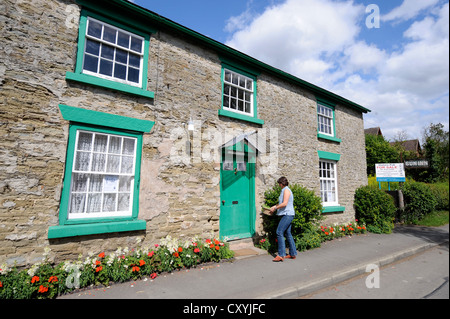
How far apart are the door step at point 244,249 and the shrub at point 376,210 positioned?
5.97m

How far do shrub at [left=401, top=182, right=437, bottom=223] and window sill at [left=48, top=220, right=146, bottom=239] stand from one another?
42.9 ft

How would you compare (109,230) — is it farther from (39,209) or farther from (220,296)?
(220,296)

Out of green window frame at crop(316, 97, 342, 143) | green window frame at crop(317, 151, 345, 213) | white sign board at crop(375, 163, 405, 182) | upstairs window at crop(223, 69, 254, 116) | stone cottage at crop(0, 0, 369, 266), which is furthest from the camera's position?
white sign board at crop(375, 163, 405, 182)

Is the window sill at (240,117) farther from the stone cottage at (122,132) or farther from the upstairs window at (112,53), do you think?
the upstairs window at (112,53)

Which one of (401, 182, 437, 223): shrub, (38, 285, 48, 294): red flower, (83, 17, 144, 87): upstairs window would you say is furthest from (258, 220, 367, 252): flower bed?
(83, 17, 144, 87): upstairs window

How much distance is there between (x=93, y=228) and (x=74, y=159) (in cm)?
142

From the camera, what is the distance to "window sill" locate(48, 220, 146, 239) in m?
4.20

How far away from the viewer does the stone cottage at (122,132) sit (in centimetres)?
418

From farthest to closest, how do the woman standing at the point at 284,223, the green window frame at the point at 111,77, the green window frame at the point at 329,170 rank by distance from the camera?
the green window frame at the point at 329,170 < the woman standing at the point at 284,223 < the green window frame at the point at 111,77

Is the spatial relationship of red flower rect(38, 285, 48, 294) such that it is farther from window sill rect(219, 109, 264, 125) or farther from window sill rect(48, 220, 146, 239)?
window sill rect(219, 109, 264, 125)

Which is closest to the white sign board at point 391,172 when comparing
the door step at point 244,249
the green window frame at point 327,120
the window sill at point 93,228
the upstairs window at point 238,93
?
the green window frame at point 327,120

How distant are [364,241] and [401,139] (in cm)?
2912

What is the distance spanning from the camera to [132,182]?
17.2 ft

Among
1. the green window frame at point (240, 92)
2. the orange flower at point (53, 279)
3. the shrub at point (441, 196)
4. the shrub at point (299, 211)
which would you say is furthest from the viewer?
the shrub at point (441, 196)
